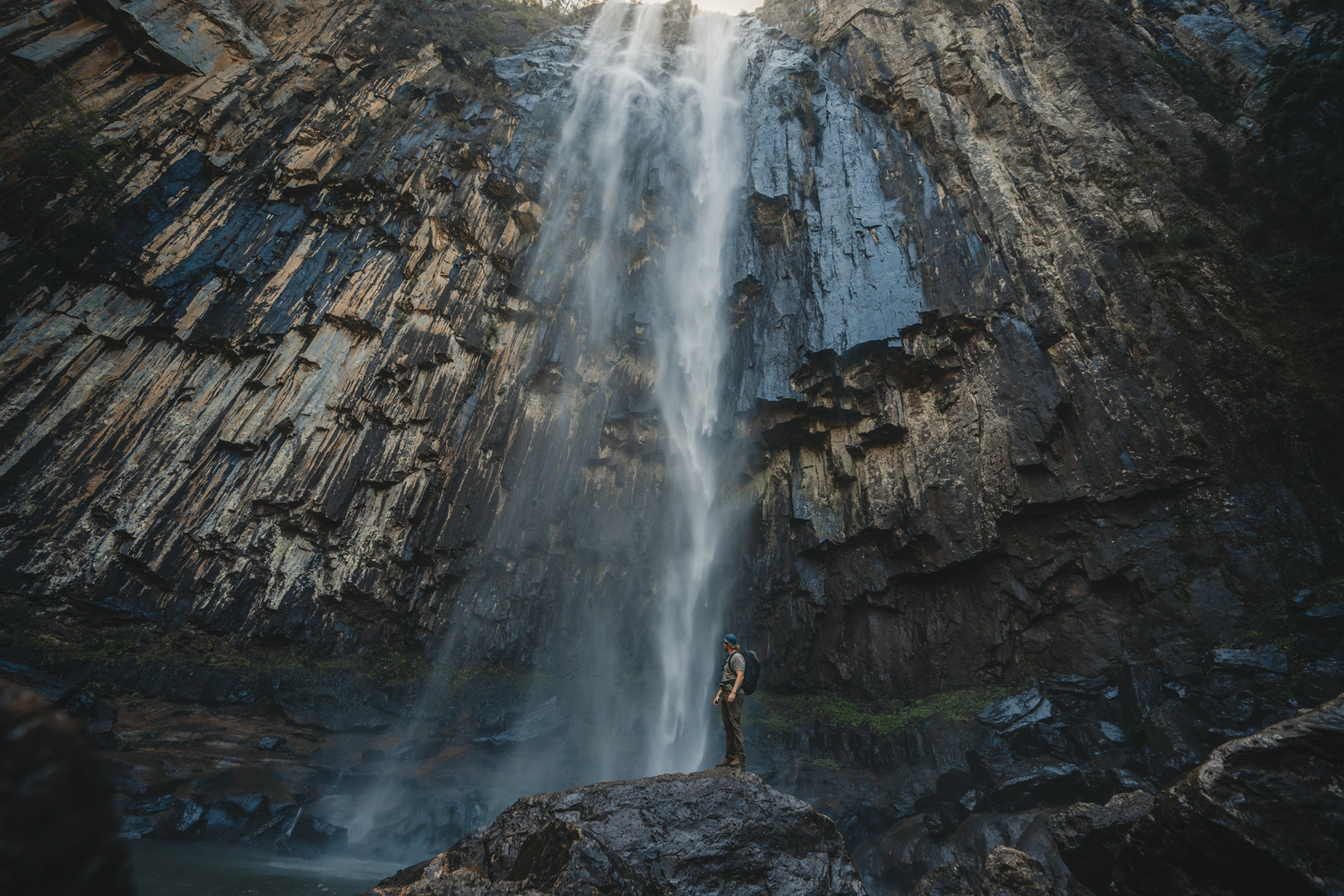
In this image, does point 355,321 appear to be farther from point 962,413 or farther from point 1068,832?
point 1068,832

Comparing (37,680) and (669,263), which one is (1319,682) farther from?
(37,680)

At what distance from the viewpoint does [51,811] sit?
1.25 meters

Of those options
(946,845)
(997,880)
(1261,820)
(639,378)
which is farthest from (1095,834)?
(639,378)

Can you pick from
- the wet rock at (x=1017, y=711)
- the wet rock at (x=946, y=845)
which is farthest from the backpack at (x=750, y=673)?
the wet rock at (x=1017, y=711)

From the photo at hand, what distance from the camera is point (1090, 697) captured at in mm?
10055

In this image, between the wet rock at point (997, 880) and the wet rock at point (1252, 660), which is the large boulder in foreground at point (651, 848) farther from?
the wet rock at point (1252, 660)

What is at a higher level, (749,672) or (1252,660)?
(749,672)

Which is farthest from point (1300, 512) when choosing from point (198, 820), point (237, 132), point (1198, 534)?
point (237, 132)

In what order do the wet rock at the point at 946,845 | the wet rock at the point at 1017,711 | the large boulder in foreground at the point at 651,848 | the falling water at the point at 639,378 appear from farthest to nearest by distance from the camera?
1. the falling water at the point at 639,378
2. the wet rock at the point at 1017,711
3. the wet rock at the point at 946,845
4. the large boulder in foreground at the point at 651,848

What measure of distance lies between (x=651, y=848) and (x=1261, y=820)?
12.0 feet

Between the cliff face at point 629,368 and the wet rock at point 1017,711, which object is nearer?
the wet rock at point 1017,711

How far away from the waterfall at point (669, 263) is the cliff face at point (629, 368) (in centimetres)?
81

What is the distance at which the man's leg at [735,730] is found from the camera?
6328mm

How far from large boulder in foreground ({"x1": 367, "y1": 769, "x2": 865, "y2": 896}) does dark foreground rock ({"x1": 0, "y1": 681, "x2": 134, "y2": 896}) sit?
9.98 ft
